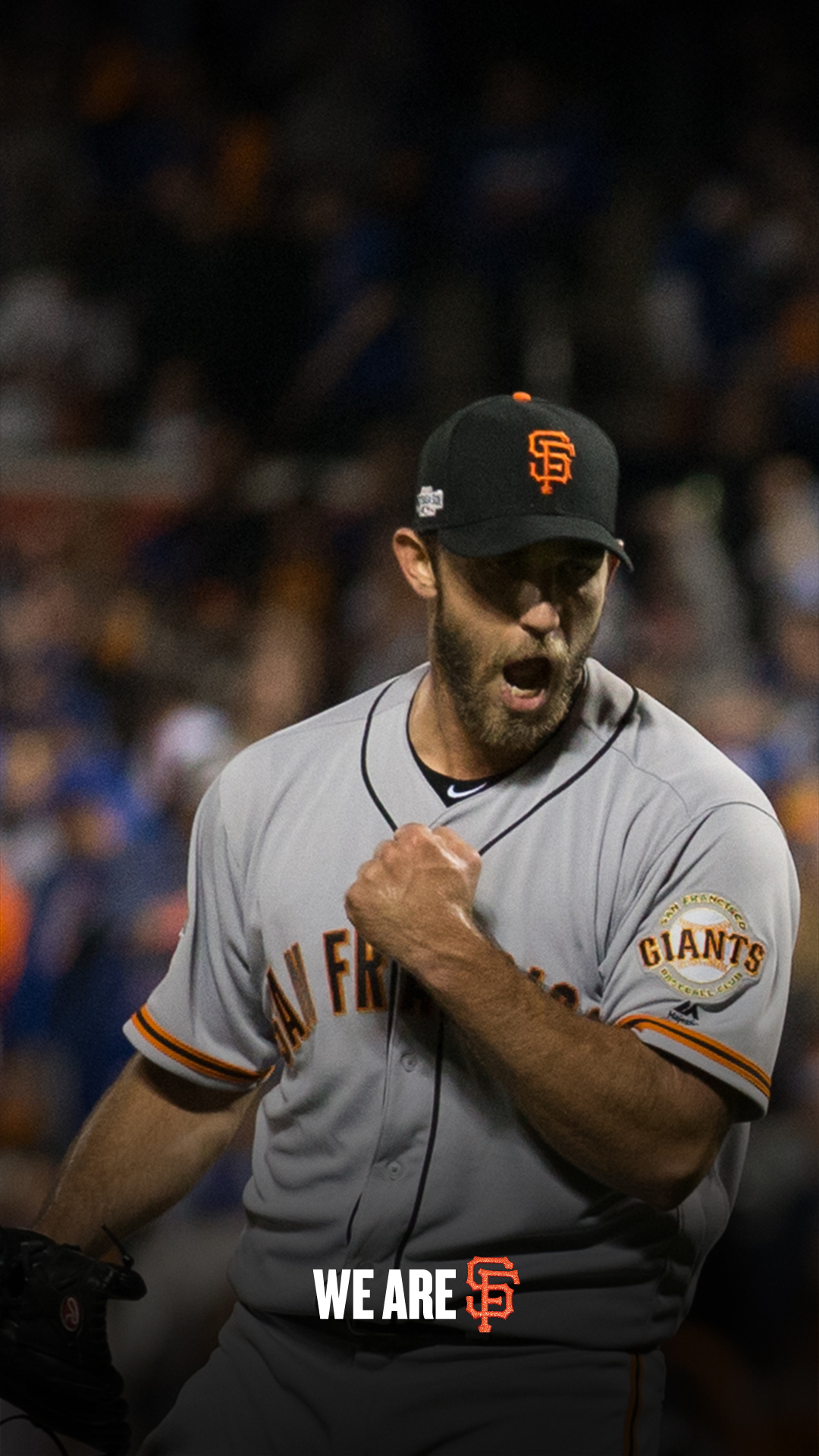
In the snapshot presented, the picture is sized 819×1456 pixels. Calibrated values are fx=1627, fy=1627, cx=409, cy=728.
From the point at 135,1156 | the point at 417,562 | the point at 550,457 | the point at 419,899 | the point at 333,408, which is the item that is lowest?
the point at 135,1156

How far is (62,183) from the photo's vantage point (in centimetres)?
589

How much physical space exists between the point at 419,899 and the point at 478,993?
4.8 inches

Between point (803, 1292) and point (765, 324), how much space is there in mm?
3056

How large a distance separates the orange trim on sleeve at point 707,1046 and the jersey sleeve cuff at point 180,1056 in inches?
22.7

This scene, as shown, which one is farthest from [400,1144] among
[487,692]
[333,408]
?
[333,408]

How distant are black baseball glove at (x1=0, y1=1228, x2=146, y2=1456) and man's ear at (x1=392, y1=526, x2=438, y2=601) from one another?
2.77 feet

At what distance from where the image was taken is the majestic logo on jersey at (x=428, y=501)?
1863 mm

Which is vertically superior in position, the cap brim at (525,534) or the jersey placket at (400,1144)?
the cap brim at (525,534)

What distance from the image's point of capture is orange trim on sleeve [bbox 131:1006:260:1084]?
6.48 ft

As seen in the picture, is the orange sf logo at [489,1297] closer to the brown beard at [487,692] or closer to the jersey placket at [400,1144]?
the jersey placket at [400,1144]

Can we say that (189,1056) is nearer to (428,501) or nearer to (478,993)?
(478,993)

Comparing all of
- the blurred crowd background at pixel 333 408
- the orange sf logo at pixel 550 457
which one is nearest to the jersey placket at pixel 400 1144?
the orange sf logo at pixel 550 457

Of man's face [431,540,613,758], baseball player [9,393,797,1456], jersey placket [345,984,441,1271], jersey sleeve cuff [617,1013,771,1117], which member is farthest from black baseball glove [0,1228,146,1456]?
man's face [431,540,613,758]

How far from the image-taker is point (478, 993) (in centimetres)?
160
